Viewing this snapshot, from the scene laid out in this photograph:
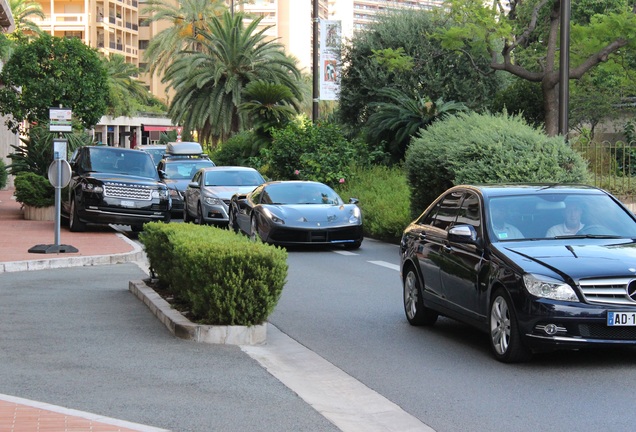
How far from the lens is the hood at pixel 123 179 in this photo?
23.9m

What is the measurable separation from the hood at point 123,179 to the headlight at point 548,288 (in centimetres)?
1645

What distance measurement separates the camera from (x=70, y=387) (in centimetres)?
775

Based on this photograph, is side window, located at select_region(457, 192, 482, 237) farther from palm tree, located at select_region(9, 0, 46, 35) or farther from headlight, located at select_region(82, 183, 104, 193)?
palm tree, located at select_region(9, 0, 46, 35)

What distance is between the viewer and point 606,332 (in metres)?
8.49

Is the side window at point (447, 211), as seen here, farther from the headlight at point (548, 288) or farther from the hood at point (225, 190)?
the hood at point (225, 190)

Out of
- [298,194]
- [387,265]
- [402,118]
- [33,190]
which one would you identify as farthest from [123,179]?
[402,118]

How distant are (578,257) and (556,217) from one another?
110 cm

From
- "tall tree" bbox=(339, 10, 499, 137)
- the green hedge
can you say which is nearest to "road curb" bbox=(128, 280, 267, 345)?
the green hedge

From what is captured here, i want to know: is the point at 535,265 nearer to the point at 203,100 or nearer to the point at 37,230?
the point at 37,230

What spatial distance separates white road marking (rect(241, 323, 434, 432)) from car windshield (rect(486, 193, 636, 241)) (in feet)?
6.80

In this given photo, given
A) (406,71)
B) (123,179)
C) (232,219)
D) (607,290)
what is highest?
(406,71)

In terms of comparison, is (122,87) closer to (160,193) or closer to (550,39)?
(550,39)

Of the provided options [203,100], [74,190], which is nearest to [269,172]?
[74,190]

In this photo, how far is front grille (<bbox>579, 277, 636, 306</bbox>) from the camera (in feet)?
28.0
